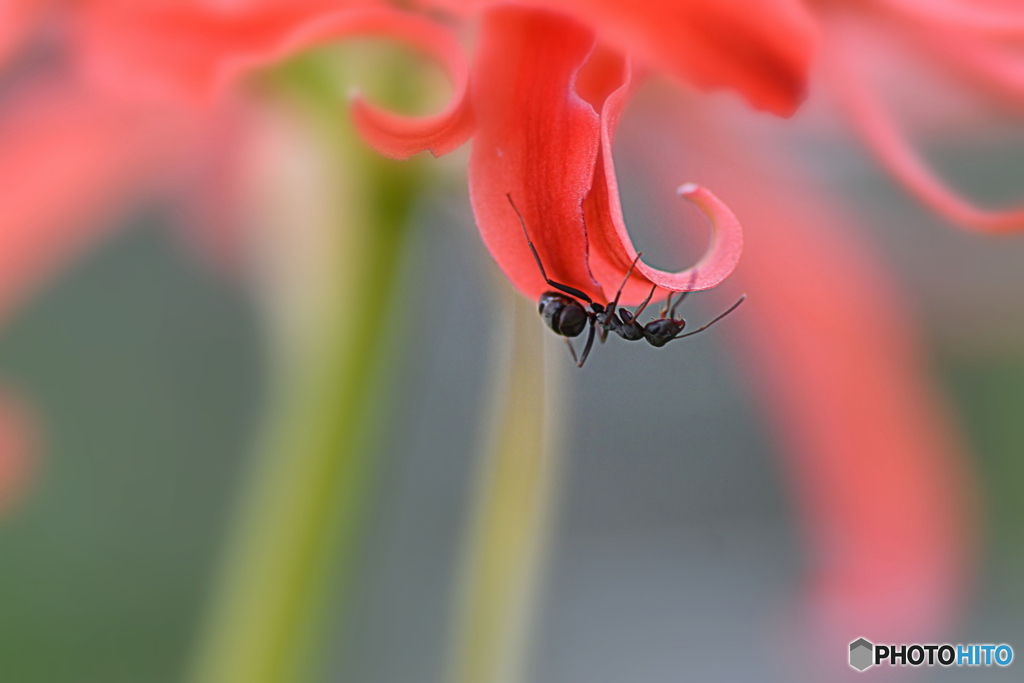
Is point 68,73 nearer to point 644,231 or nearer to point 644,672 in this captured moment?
point 644,231

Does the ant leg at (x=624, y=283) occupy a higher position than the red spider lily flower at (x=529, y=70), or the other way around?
the red spider lily flower at (x=529, y=70)

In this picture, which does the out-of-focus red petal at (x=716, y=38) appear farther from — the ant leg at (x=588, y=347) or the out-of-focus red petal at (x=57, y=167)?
the out-of-focus red petal at (x=57, y=167)

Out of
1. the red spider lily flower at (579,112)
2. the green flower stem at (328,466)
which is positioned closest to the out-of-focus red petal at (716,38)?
the red spider lily flower at (579,112)

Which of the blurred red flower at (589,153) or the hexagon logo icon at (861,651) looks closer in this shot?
the blurred red flower at (589,153)

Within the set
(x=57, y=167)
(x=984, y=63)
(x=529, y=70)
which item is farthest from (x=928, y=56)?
(x=57, y=167)

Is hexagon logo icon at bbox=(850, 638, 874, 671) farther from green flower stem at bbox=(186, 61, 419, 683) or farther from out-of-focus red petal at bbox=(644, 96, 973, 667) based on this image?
green flower stem at bbox=(186, 61, 419, 683)

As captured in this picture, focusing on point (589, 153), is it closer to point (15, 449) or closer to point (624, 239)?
point (624, 239)

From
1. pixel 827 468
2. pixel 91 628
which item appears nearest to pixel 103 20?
pixel 827 468
